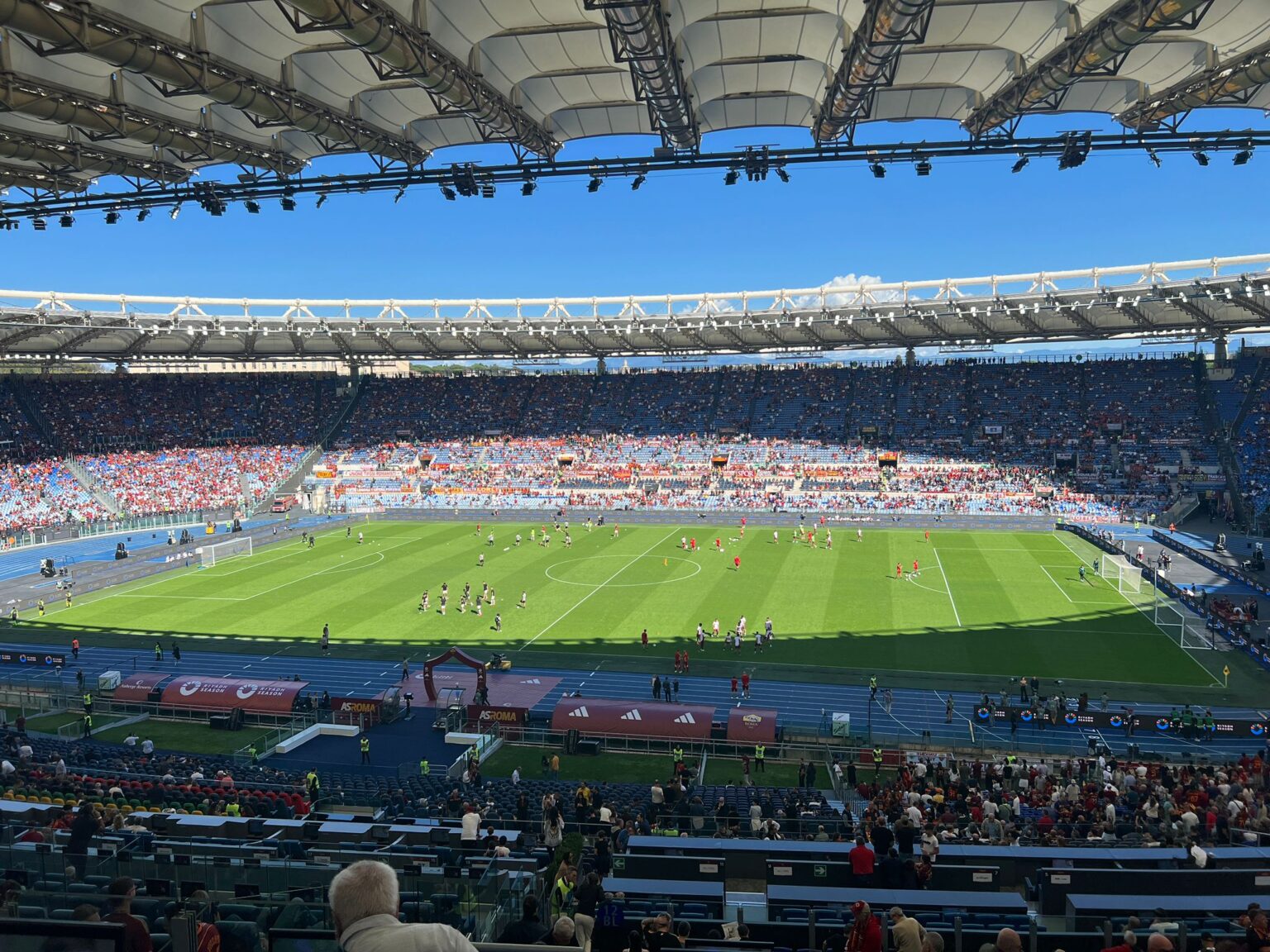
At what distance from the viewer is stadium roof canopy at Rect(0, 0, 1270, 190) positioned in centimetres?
1300

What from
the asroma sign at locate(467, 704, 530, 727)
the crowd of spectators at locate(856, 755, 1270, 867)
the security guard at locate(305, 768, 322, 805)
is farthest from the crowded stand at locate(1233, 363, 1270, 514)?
the security guard at locate(305, 768, 322, 805)

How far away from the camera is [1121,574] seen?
128 ft

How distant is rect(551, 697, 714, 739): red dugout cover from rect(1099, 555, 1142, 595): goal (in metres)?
25.0

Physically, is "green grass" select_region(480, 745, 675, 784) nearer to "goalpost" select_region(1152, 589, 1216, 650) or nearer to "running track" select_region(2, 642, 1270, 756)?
"running track" select_region(2, 642, 1270, 756)

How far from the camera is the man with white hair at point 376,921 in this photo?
248cm

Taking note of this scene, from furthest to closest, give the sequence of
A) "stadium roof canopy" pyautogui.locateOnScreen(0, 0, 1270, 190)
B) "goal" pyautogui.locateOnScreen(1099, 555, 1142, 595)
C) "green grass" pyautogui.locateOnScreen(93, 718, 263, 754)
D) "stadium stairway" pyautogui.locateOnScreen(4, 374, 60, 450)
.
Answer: "stadium stairway" pyautogui.locateOnScreen(4, 374, 60, 450), "goal" pyautogui.locateOnScreen(1099, 555, 1142, 595), "green grass" pyautogui.locateOnScreen(93, 718, 263, 754), "stadium roof canopy" pyautogui.locateOnScreen(0, 0, 1270, 190)

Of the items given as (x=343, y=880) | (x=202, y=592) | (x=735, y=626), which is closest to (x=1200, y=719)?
(x=735, y=626)

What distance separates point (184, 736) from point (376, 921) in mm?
25796

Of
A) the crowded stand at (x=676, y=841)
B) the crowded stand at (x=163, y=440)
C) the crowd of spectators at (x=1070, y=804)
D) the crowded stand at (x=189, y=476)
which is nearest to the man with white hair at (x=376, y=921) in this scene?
the crowded stand at (x=676, y=841)

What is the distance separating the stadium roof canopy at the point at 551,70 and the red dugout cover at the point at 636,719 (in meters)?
14.5

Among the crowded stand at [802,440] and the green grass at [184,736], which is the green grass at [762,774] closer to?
the green grass at [184,736]

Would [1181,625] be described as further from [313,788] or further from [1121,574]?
[313,788]

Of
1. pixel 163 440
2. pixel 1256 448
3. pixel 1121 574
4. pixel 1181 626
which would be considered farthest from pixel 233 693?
pixel 1256 448

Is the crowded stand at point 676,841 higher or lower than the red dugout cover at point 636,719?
higher
